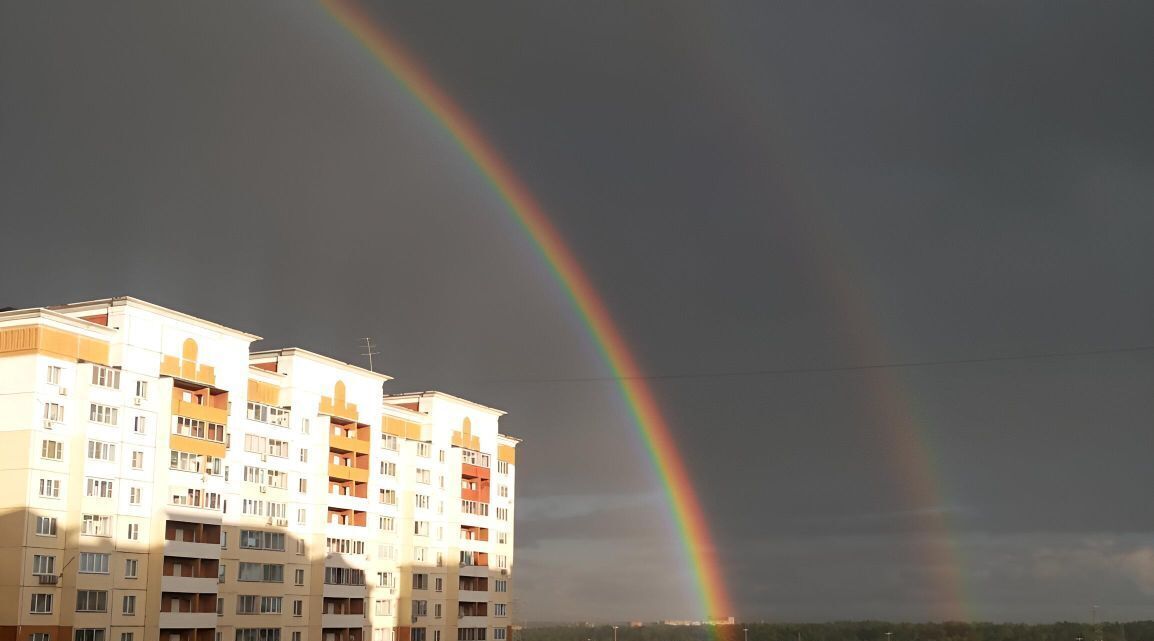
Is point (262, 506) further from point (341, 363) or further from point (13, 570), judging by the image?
point (13, 570)

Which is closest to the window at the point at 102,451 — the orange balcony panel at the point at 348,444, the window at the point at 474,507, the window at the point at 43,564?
the window at the point at 43,564

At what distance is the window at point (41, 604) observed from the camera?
75.5 m

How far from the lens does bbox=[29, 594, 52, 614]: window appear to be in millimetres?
75500

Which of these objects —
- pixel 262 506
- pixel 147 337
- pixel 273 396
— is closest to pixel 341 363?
pixel 273 396

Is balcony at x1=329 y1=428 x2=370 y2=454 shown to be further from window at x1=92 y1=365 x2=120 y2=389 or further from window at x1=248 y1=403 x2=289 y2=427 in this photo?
window at x1=92 y1=365 x2=120 y2=389

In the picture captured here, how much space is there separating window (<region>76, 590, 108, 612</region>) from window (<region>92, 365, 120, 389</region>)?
519 inches

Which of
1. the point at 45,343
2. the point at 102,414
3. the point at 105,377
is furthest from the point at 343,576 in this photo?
the point at 45,343

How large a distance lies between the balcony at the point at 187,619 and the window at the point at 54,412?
15300mm

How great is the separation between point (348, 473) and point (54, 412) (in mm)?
34418

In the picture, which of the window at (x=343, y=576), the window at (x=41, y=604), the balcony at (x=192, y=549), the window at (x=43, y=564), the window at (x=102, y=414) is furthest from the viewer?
the window at (x=343, y=576)

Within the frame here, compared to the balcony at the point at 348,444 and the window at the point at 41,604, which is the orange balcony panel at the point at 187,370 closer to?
the window at the point at 41,604

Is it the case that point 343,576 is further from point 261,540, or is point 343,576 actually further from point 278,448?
point 278,448

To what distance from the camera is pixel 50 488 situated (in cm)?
7769

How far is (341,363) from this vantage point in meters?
108
